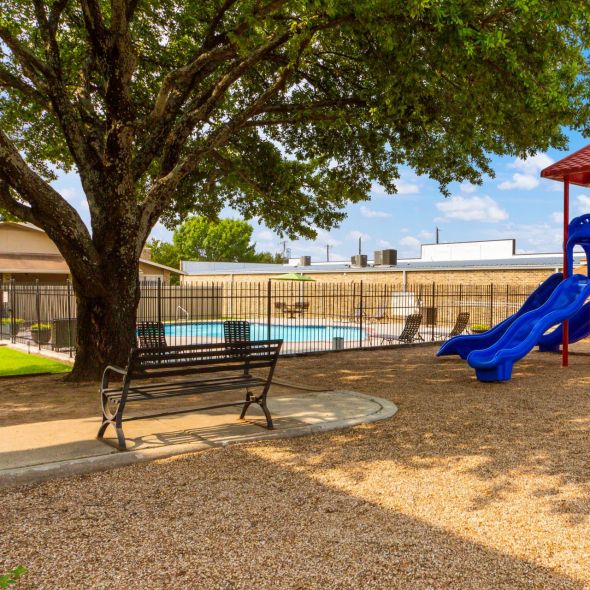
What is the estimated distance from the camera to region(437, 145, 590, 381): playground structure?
10.4 meters

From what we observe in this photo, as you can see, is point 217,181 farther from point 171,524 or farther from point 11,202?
point 171,524

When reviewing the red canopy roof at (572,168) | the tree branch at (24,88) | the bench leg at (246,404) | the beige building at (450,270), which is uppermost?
the tree branch at (24,88)

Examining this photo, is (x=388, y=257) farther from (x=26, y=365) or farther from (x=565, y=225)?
(x=26, y=365)

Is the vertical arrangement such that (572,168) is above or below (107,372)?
above

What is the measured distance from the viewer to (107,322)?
9.92 m

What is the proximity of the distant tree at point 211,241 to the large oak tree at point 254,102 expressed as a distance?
59493mm

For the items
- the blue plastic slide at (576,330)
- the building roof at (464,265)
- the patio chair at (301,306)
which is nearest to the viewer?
the blue plastic slide at (576,330)

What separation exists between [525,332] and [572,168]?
4171mm

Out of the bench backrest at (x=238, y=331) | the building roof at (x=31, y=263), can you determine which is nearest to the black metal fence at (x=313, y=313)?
the building roof at (x=31, y=263)

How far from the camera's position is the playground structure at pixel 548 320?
1041 centimetres

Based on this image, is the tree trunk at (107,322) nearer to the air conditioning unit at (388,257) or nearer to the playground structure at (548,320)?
the playground structure at (548,320)

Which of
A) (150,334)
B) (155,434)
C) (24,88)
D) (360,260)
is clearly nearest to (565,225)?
(150,334)

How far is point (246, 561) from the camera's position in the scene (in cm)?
354

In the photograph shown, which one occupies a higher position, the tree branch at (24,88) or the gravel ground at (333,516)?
the tree branch at (24,88)
